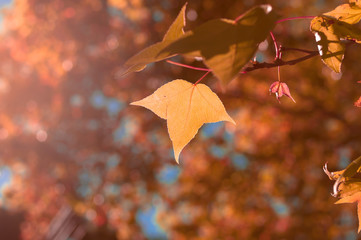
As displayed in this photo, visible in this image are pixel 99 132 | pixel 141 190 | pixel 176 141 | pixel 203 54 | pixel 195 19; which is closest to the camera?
pixel 203 54

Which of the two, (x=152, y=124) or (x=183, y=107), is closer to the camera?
(x=183, y=107)

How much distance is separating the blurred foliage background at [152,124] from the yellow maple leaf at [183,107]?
6301 millimetres

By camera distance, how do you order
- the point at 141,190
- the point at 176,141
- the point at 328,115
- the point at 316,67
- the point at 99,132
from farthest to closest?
1. the point at 141,190
2. the point at 99,132
3. the point at 316,67
4. the point at 328,115
5. the point at 176,141

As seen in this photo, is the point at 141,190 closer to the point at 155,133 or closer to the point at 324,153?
the point at 155,133

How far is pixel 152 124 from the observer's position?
9.06 m

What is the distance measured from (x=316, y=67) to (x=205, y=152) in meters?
4.03

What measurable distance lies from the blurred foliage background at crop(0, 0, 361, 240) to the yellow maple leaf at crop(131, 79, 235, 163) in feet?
20.7

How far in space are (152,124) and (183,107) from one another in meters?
8.22

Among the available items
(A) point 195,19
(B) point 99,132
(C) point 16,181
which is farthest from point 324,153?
(C) point 16,181

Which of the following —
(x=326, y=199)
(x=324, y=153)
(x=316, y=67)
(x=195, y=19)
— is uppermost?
(x=316, y=67)

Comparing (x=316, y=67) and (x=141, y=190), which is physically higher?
(x=316, y=67)

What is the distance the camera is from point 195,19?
740 centimetres

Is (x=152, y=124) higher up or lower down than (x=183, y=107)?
lower down

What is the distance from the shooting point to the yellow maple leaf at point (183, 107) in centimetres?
87
